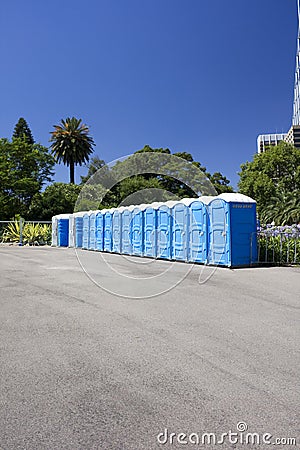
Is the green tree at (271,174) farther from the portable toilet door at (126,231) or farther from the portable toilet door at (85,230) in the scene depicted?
the portable toilet door at (126,231)

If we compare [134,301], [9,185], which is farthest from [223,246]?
[9,185]

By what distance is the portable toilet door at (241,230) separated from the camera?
40.7 feet

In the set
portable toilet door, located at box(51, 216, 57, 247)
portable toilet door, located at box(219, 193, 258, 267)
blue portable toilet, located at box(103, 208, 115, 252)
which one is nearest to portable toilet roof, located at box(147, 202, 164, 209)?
blue portable toilet, located at box(103, 208, 115, 252)

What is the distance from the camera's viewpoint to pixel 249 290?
27.4 ft

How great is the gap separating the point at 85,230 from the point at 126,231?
5.08 metres

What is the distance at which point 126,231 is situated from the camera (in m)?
18.5

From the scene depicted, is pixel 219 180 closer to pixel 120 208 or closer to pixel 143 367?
pixel 120 208

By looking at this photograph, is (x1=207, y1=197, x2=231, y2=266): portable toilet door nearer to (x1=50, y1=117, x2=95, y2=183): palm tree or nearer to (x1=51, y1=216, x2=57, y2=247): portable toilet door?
(x1=51, y1=216, x2=57, y2=247): portable toilet door

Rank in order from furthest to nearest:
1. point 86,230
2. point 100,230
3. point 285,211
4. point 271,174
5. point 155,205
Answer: point 271,174 < point 285,211 < point 86,230 < point 100,230 < point 155,205

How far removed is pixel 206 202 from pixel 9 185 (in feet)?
87.9

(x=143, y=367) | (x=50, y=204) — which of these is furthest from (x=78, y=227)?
(x=143, y=367)

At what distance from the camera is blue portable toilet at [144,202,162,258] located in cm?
1623

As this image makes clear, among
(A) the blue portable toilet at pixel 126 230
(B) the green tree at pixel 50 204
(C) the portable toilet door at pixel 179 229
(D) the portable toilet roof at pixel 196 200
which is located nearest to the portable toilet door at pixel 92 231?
(A) the blue portable toilet at pixel 126 230

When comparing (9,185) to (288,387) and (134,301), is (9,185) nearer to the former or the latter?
(134,301)
